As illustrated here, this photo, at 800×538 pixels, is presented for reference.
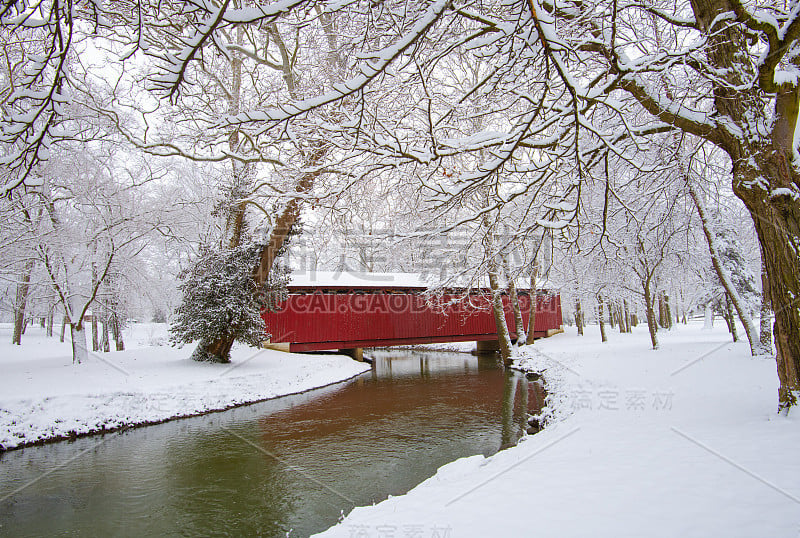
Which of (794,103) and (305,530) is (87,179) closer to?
(305,530)

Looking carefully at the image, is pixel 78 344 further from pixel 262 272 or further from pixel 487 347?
pixel 487 347

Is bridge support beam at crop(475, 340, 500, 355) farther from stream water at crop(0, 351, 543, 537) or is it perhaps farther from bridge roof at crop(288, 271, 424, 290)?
stream water at crop(0, 351, 543, 537)

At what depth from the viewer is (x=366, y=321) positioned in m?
15.7

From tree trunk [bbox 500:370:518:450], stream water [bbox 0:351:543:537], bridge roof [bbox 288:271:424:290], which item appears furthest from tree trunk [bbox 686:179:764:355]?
bridge roof [bbox 288:271:424:290]

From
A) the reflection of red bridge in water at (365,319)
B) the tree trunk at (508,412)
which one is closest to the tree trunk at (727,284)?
the tree trunk at (508,412)

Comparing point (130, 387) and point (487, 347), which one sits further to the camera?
point (487, 347)

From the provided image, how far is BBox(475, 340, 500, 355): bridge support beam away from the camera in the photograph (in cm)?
1947

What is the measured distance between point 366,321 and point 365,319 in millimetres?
83

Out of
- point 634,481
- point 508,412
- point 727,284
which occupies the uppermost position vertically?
point 727,284

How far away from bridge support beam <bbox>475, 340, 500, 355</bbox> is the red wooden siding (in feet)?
4.25

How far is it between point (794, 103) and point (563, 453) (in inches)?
144

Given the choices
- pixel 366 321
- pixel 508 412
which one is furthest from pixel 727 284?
pixel 366 321

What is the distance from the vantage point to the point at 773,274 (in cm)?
374

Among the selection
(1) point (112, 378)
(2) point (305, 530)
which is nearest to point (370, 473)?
(2) point (305, 530)
